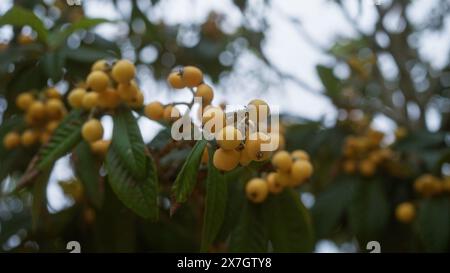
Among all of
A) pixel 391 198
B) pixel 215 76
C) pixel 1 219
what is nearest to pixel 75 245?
pixel 1 219

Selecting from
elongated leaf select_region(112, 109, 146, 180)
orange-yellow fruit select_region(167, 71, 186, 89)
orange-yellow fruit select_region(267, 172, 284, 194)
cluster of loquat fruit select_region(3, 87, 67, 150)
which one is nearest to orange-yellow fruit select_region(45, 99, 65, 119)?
cluster of loquat fruit select_region(3, 87, 67, 150)

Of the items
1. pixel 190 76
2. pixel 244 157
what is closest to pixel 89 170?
pixel 190 76

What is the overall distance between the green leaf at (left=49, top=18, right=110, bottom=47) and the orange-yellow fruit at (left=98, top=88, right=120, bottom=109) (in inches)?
13.5

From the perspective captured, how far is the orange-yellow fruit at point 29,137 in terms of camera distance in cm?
137

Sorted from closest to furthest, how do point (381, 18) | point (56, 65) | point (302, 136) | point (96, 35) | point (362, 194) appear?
point (56, 65) < point (96, 35) < point (362, 194) < point (302, 136) < point (381, 18)

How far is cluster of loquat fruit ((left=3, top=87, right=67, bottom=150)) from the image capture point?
132 centimetres

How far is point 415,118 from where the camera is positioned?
2.15m

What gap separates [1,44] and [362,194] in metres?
1.34

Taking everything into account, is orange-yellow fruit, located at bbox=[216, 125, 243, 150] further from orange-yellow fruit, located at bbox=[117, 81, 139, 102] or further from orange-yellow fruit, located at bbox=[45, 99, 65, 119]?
orange-yellow fruit, located at bbox=[45, 99, 65, 119]

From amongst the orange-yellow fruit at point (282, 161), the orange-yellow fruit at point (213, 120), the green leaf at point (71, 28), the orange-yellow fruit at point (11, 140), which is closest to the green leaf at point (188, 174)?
the orange-yellow fruit at point (213, 120)

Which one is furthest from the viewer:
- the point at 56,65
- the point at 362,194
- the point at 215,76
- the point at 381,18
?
the point at 215,76

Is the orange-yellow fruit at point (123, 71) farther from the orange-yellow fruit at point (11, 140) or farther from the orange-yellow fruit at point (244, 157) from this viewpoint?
the orange-yellow fruit at point (11, 140)
